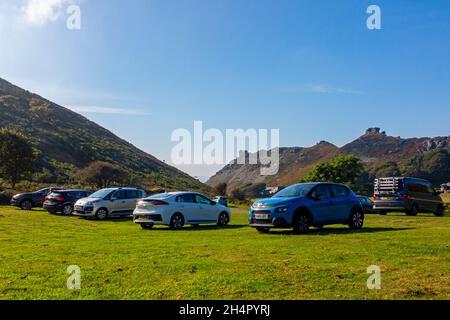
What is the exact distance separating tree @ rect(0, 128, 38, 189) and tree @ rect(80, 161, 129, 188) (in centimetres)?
987

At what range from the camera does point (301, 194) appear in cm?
1656

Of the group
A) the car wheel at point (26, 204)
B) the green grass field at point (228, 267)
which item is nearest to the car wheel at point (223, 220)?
the green grass field at point (228, 267)

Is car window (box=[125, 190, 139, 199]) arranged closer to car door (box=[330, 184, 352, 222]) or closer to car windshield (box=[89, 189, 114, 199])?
car windshield (box=[89, 189, 114, 199])

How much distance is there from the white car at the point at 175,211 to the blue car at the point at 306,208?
3.80m

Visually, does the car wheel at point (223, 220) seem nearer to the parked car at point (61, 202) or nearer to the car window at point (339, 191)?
the car window at point (339, 191)

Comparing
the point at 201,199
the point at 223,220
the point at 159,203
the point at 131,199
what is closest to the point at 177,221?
the point at 159,203

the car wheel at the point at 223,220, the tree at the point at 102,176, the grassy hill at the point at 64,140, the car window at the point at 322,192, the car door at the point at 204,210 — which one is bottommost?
the car wheel at the point at 223,220

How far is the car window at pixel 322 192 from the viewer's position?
16747 mm

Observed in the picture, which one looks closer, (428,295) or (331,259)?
(428,295)

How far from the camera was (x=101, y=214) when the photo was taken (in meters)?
25.3

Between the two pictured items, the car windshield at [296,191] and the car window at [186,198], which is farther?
the car window at [186,198]

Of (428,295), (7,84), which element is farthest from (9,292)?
(7,84)
